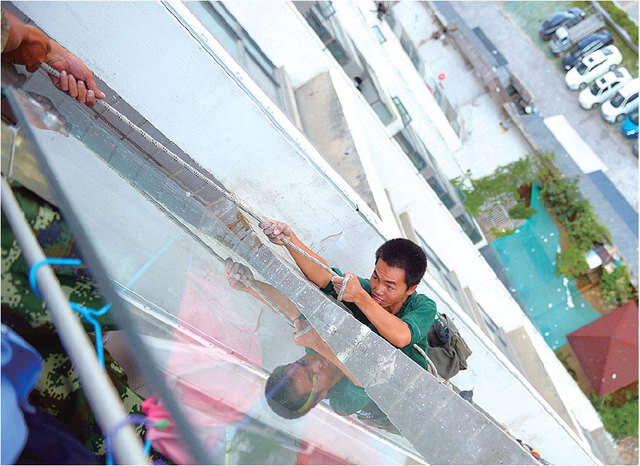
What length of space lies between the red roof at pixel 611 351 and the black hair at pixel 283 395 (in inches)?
576

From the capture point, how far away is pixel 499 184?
17297mm

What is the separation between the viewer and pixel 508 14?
73.2 ft

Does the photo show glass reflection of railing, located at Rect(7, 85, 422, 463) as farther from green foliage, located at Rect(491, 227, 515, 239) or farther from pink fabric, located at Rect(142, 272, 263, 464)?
green foliage, located at Rect(491, 227, 515, 239)

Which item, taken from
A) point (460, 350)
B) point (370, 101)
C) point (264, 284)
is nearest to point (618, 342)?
point (370, 101)

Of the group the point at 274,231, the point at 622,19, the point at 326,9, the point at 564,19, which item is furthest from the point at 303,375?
the point at 622,19

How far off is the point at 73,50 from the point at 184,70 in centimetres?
81

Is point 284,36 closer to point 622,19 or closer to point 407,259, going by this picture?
point 407,259

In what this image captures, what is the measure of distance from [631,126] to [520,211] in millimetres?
5920

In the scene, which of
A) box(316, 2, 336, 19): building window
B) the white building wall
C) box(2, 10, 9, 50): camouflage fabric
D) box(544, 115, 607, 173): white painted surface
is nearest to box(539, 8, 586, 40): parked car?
box(544, 115, 607, 173): white painted surface

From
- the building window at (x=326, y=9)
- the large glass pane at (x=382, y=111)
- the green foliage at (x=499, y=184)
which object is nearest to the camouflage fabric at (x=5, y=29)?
the building window at (x=326, y=9)

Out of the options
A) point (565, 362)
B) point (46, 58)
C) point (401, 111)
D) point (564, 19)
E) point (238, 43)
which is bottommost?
point (565, 362)

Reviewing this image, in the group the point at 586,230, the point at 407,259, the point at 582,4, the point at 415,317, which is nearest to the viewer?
the point at 415,317

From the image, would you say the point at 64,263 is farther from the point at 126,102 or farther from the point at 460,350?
the point at 460,350

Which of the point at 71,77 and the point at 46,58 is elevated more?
the point at 46,58
